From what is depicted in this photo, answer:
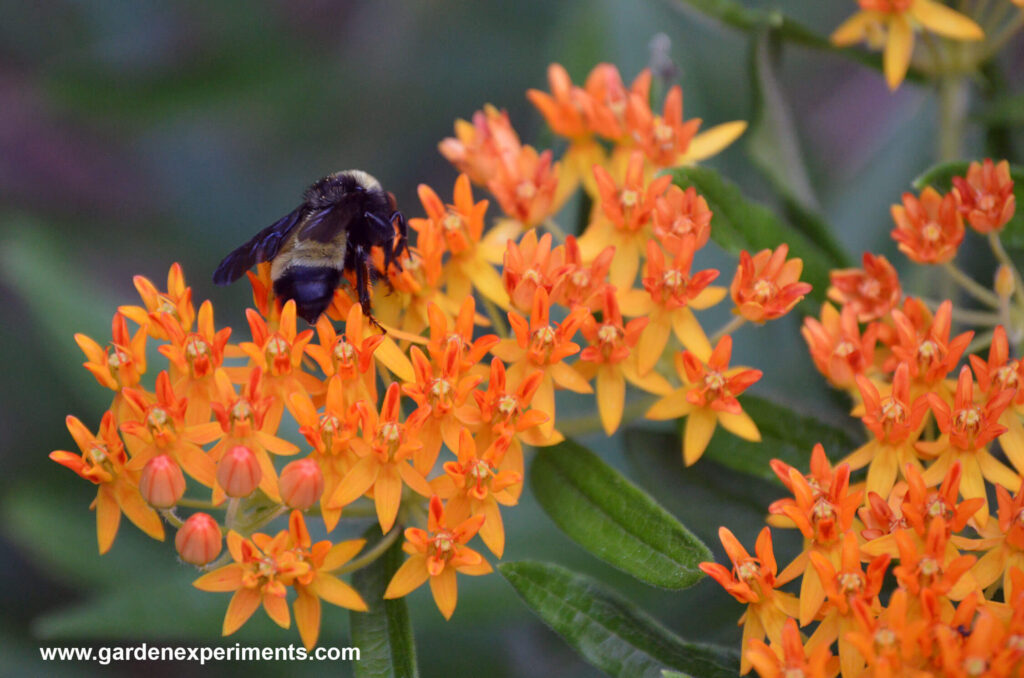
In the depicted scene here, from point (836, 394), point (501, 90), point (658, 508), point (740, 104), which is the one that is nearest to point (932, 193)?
point (836, 394)

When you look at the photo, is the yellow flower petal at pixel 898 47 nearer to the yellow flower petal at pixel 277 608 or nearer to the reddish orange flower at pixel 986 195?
the reddish orange flower at pixel 986 195

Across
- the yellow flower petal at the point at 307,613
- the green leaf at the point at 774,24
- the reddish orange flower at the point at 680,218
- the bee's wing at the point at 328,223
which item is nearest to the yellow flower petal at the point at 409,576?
the yellow flower petal at the point at 307,613

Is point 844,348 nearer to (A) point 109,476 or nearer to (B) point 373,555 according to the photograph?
(B) point 373,555

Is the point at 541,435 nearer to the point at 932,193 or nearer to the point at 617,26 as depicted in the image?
the point at 932,193

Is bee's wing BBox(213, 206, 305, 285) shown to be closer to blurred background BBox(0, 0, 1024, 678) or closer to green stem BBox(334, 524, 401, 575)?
green stem BBox(334, 524, 401, 575)

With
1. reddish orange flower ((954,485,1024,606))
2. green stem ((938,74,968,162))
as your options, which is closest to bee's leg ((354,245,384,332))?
reddish orange flower ((954,485,1024,606))

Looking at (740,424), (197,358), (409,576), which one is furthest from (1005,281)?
(197,358)
